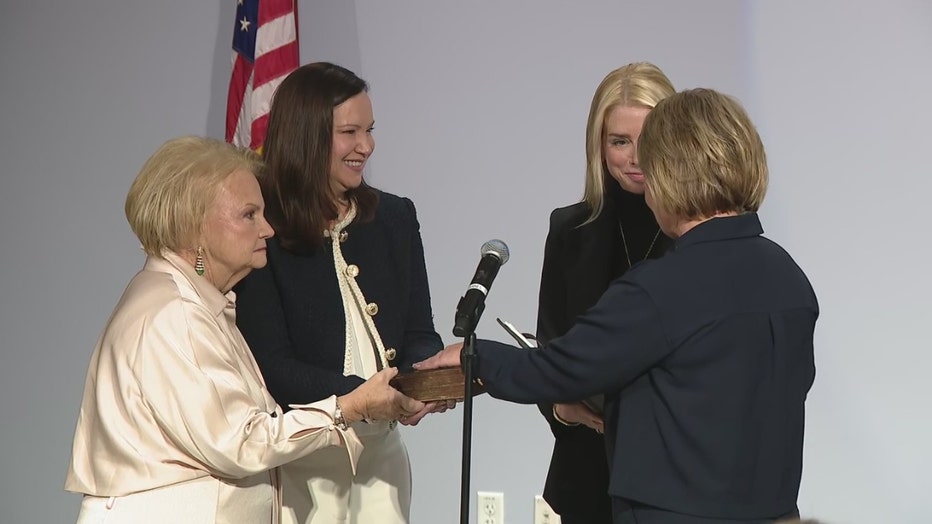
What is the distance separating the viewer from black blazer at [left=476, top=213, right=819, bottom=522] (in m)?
1.98

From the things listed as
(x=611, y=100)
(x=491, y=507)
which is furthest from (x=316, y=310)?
(x=491, y=507)

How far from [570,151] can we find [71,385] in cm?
255

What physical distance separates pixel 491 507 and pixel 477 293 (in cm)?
254

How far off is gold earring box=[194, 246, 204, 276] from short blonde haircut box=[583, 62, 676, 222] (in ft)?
3.08

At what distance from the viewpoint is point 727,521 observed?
2.00 metres

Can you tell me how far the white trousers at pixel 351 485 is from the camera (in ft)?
8.91

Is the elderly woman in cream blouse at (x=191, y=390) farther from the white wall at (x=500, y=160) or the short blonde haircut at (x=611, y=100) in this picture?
the white wall at (x=500, y=160)

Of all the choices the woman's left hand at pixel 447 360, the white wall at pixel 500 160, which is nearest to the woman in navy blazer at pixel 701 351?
the woman's left hand at pixel 447 360

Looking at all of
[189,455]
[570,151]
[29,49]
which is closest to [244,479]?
[189,455]

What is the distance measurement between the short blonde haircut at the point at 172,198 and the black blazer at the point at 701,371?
86 centimetres

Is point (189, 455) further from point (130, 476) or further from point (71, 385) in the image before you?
point (71, 385)

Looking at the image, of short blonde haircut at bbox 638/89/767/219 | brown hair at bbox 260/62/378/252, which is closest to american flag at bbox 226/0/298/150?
brown hair at bbox 260/62/378/252

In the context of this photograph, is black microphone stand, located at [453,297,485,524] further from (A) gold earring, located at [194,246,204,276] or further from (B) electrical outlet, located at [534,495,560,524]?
(B) electrical outlet, located at [534,495,560,524]

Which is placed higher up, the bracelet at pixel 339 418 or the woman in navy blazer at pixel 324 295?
the woman in navy blazer at pixel 324 295
